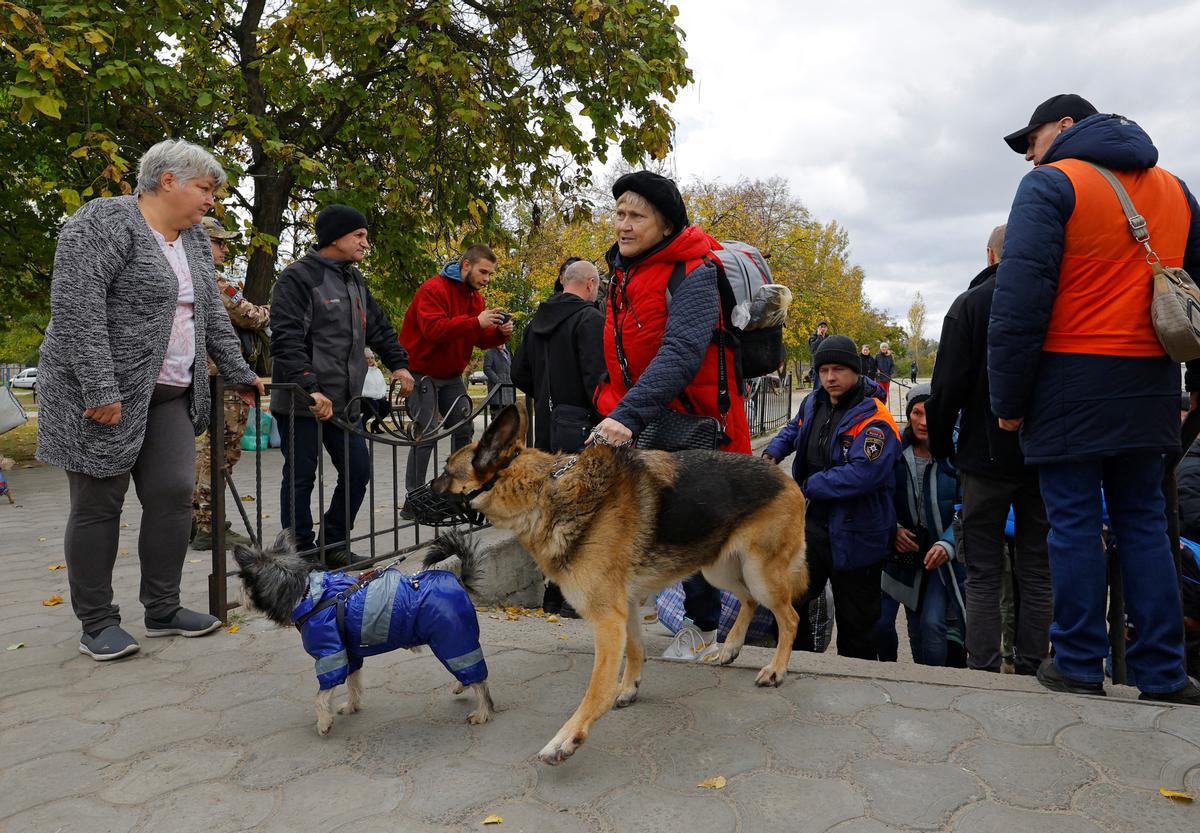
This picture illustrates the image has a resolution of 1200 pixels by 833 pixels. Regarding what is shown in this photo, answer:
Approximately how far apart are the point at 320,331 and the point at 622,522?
2977 millimetres

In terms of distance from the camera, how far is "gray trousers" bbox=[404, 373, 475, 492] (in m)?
5.96

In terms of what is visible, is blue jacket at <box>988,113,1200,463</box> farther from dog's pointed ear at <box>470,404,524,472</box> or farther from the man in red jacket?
the man in red jacket

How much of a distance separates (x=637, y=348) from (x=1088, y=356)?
1742 millimetres

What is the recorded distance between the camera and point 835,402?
429cm

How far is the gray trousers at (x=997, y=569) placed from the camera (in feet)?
12.0

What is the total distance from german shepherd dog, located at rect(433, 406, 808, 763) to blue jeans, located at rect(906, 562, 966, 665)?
64.0 inches

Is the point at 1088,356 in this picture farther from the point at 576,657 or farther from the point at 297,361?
the point at 297,361

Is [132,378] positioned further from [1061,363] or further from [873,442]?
[1061,363]

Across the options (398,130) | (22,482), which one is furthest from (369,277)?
(22,482)

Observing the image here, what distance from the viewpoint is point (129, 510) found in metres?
7.84

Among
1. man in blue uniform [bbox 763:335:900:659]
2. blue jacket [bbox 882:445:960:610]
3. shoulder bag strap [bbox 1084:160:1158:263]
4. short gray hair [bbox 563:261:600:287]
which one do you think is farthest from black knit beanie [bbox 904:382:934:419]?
short gray hair [bbox 563:261:600:287]

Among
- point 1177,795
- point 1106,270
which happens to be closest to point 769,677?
point 1177,795

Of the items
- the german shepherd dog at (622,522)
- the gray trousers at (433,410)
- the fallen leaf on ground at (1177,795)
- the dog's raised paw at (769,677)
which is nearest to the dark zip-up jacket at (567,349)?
the gray trousers at (433,410)

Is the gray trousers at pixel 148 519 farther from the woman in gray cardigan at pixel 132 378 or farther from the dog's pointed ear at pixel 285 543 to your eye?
the dog's pointed ear at pixel 285 543
